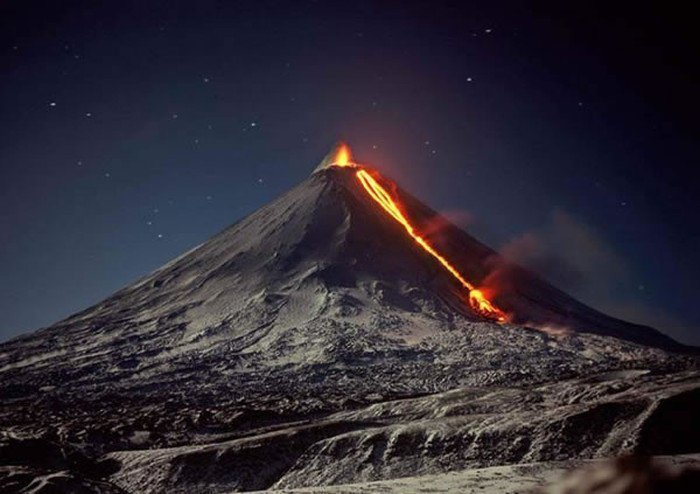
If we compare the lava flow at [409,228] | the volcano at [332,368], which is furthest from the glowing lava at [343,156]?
the volcano at [332,368]

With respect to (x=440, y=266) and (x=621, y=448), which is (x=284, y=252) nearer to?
(x=440, y=266)

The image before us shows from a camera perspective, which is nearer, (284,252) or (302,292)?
(302,292)

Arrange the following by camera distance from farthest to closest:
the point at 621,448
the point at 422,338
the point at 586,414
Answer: the point at 422,338 → the point at 586,414 → the point at 621,448

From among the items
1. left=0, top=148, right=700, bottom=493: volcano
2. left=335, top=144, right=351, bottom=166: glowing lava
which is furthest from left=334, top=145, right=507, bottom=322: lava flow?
left=0, top=148, right=700, bottom=493: volcano

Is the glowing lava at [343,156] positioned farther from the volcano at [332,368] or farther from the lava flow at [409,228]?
the volcano at [332,368]

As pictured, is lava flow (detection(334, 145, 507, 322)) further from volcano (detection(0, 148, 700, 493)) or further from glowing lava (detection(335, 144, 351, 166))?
volcano (detection(0, 148, 700, 493))

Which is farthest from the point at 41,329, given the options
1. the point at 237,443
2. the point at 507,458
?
the point at 507,458
